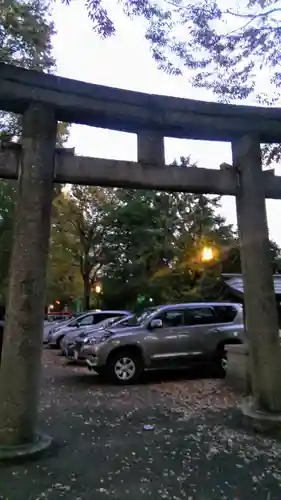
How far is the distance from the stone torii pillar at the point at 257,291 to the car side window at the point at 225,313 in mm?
5059

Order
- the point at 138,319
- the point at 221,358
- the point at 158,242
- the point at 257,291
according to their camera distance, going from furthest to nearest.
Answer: the point at 158,242, the point at 138,319, the point at 221,358, the point at 257,291

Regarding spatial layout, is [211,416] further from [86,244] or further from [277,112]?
[86,244]

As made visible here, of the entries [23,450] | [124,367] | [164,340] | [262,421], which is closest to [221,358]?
[164,340]

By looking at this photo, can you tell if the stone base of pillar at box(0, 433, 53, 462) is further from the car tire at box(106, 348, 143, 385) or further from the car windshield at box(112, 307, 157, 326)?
the car windshield at box(112, 307, 157, 326)

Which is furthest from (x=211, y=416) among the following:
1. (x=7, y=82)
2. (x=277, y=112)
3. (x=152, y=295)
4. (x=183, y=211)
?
(x=183, y=211)

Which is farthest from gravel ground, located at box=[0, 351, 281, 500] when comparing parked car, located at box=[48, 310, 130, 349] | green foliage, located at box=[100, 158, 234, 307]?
green foliage, located at box=[100, 158, 234, 307]

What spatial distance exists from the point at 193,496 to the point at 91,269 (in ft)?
93.7

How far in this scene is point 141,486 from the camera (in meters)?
3.81

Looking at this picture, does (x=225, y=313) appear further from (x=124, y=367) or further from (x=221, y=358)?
(x=124, y=367)

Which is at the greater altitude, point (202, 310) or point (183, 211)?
point (183, 211)

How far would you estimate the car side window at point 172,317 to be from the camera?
1039 cm

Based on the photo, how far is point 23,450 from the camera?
4.42 m

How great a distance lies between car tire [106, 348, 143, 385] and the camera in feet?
31.7

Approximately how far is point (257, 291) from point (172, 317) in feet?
16.7
